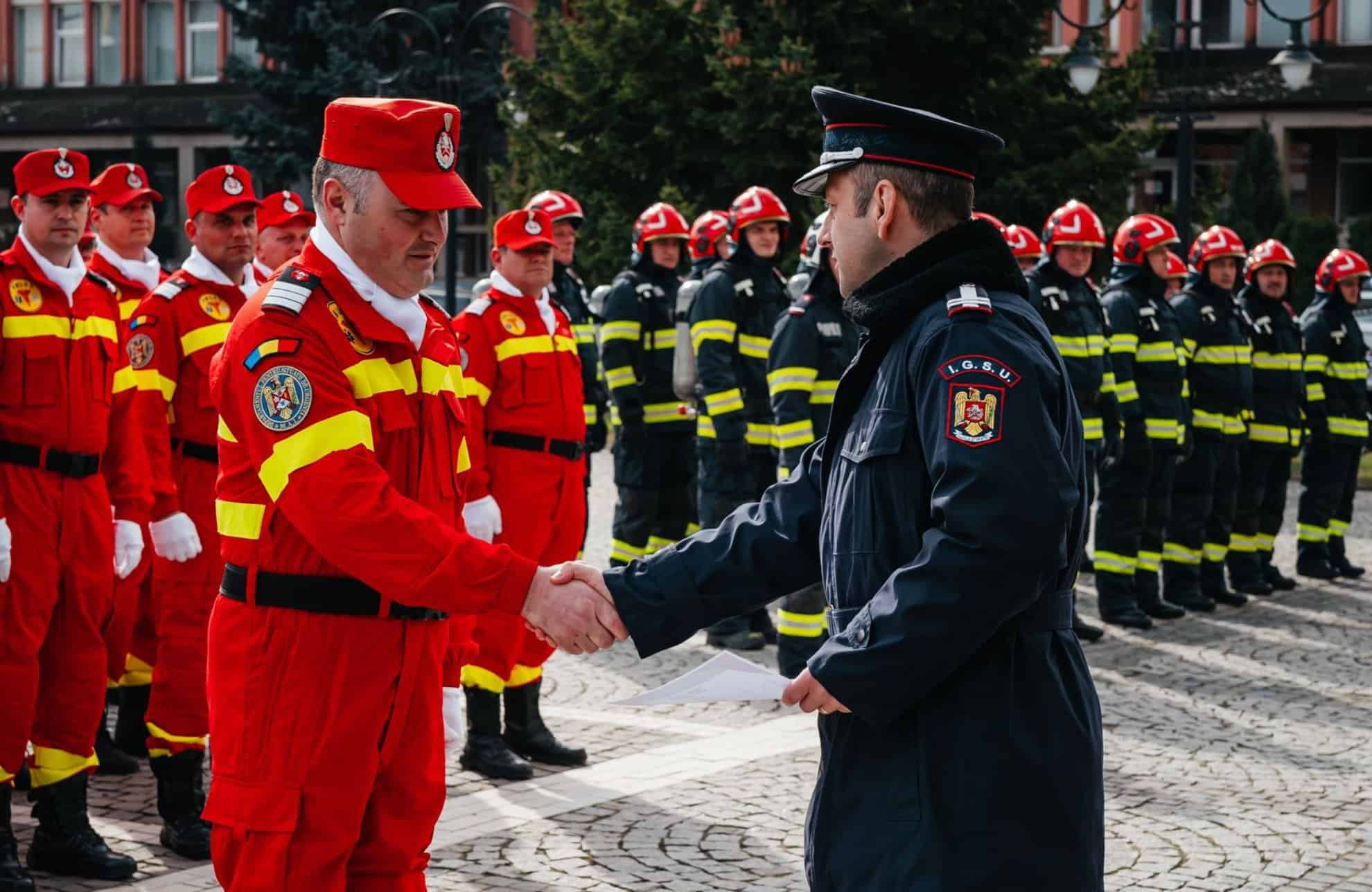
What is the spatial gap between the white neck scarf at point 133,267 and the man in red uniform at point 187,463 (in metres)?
0.86

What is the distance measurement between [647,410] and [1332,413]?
6041mm

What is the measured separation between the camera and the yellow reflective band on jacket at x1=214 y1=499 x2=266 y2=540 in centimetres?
421

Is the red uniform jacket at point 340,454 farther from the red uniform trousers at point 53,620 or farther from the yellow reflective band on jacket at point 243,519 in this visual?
the red uniform trousers at point 53,620

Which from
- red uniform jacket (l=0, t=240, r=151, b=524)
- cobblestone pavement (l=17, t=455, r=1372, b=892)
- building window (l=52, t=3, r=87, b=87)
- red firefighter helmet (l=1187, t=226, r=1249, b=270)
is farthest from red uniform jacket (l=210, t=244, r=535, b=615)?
building window (l=52, t=3, r=87, b=87)

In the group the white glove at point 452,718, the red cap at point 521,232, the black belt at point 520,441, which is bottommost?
the white glove at point 452,718

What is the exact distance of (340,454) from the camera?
404 cm

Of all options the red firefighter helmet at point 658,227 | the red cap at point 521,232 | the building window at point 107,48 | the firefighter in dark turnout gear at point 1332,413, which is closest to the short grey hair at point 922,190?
the red cap at point 521,232

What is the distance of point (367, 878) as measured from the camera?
430 centimetres

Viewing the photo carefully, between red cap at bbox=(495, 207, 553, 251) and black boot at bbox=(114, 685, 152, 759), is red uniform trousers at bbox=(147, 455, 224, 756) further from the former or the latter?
red cap at bbox=(495, 207, 553, 251)

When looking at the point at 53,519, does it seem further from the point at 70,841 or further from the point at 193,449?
the point at 70,841

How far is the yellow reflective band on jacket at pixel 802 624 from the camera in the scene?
382 inches

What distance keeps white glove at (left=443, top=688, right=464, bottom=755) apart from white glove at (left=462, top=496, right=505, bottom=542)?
1769 millimetres

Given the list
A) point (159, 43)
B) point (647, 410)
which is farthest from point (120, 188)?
point (159, 43)

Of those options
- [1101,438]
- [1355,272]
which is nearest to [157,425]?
[1101,438]
